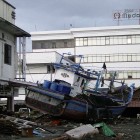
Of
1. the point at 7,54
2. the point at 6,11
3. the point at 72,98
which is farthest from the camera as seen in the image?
the point at 72,98

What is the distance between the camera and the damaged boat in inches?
997

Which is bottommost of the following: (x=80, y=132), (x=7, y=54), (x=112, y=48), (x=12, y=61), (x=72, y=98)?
(x=80, y=132)

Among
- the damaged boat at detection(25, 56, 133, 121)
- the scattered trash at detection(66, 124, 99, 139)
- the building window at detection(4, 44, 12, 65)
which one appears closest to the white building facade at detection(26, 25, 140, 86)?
the damaged boat at detection(25, 56, 133, 121)

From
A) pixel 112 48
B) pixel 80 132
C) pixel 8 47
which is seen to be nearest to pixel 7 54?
pixel 8 47

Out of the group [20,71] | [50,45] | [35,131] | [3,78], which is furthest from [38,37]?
[35,131]

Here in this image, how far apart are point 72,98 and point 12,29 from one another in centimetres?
561

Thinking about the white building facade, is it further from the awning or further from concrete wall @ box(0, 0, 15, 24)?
concrete wall @ box(0, 0, 15, 24)

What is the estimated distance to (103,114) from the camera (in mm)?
27391

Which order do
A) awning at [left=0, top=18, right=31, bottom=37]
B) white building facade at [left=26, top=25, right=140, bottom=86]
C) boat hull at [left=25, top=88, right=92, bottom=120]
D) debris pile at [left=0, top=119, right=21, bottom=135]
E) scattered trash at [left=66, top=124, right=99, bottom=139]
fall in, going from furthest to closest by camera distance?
white building facade at [left=26, top=25, right=140, bottom=86]
boat hull at [left=25, top=88, right=92, bottom=120]
awning at [left=0, top=18, right=31, bottom=37]
debris pile at [left=0, top=119, right=21, bottom=135]
scattered trash at [left=66, top=124, right=99, bottom=139]

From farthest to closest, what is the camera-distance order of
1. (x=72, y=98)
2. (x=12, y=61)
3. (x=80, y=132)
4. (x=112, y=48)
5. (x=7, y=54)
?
(x=112, y=48), (x=72, y=98), (x=12, y=61), (x=7, y=54), (x=80, y=132)

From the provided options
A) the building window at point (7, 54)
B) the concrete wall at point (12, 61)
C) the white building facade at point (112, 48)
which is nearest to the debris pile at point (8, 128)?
the concrete wall at point (12, 61)

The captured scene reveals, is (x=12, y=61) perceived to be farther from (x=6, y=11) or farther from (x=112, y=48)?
(x=112, y=48)

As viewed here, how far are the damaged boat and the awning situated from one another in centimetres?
342

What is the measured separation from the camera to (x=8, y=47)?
79.9 feet
